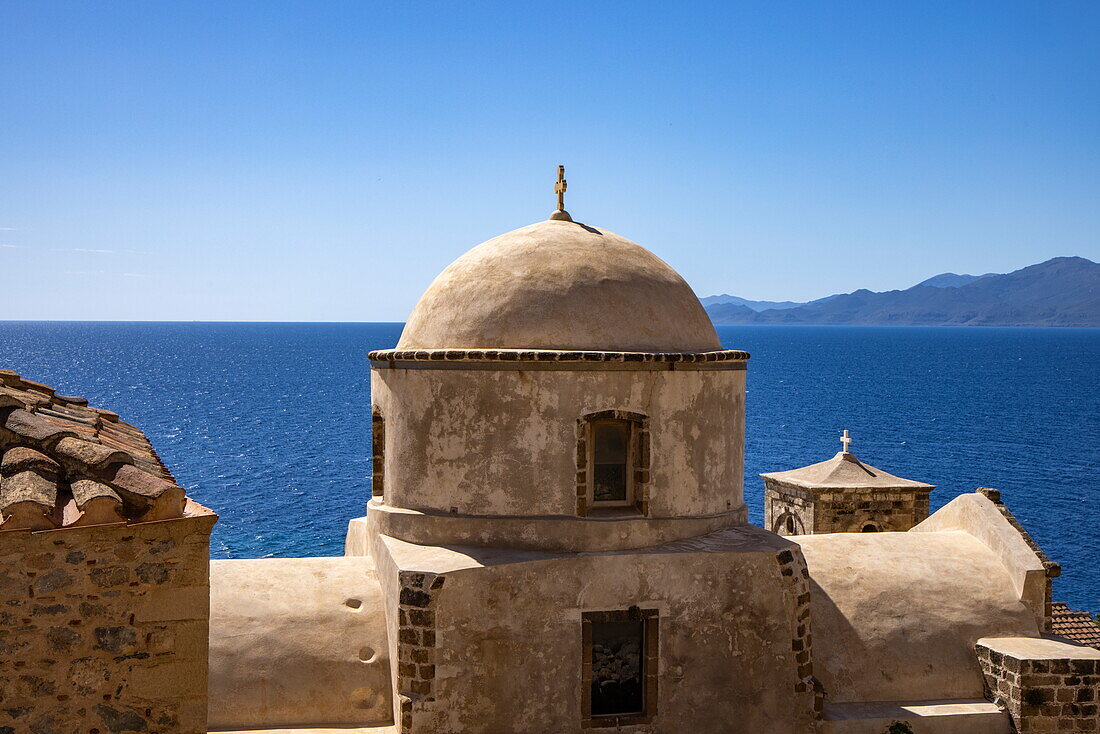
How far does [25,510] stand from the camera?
609 cm

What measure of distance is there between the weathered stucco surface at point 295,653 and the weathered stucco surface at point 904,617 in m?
5.86

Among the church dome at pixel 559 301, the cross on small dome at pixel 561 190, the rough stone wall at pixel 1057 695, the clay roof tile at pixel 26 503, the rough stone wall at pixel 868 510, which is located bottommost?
the rough stone wall at pixel 1057 695

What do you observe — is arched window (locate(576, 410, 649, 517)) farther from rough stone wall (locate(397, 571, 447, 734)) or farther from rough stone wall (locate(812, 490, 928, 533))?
rough stone wall (locate(812, 490, 928, 533))

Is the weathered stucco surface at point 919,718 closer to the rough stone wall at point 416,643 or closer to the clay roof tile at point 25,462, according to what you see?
the rough stone wall at point 416,643

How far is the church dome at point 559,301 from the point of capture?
11.9 meters

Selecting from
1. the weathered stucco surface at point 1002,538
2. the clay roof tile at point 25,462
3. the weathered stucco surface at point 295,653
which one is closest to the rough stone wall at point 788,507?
the weathered stucco surface at point 1002,538

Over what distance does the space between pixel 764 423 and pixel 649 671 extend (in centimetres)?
6703

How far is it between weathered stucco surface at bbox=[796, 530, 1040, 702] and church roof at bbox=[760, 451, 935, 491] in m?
2.68

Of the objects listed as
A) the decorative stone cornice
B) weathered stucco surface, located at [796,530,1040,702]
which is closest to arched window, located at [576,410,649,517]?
the decorative stone cornice

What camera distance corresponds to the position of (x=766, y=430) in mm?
72312

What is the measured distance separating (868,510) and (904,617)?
13.1ft

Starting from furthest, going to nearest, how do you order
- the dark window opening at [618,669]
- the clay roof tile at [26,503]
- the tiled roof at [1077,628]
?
the tiled roof at [1077,628] < the dark window opening at [618,669] < the clay roof tile at [26,503]

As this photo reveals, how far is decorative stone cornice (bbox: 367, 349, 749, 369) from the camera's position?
11367 millimetres

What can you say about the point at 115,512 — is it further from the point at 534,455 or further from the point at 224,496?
the point at 224,496
